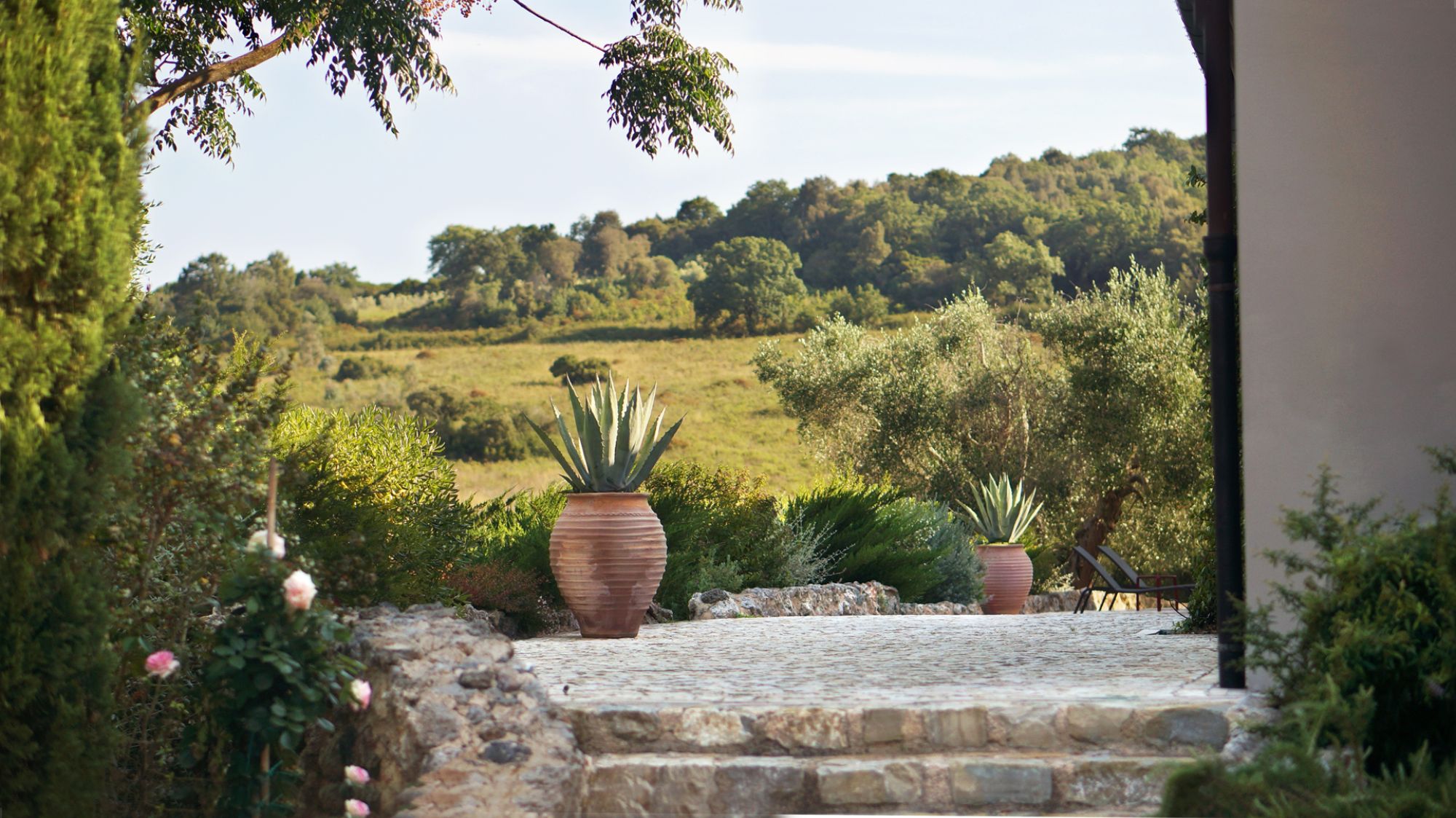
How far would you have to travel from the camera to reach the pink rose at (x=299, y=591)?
322cm

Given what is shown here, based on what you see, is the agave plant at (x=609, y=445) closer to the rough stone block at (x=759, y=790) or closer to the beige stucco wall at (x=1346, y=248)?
the rough stone block at (x=759, y=790)

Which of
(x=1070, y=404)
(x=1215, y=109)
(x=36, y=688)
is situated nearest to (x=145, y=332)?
(x=36, y=688)

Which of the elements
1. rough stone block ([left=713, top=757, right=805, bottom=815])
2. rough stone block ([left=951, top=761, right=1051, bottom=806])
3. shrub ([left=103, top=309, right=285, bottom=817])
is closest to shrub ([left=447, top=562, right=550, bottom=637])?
shrub ([left=103, top=309, right=285, bottom=817])

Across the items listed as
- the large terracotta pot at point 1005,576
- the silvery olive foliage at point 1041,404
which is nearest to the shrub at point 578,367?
the silvery olive foliage at point 1041,404

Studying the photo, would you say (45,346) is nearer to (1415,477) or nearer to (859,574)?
(1415,477)

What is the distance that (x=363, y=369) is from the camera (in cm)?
3219

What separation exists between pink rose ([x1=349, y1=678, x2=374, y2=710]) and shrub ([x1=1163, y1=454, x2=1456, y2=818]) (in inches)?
84.0

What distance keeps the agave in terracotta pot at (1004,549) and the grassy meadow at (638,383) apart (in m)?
14.4

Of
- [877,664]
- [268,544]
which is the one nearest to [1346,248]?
[877,664]

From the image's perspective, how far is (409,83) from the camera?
862 centimetres

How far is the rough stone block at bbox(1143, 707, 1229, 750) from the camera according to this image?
3.40m

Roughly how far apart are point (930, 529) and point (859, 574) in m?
1.14

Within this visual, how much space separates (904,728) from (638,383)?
79.5 feet

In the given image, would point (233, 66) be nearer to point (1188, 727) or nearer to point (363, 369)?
point (1188, 727)
